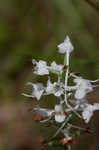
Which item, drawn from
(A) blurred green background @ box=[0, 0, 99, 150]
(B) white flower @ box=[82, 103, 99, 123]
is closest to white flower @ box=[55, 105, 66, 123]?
(B) white flower @ box=[82, 103, 99, 123]

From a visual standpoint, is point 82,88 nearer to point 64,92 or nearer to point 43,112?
point 64,92

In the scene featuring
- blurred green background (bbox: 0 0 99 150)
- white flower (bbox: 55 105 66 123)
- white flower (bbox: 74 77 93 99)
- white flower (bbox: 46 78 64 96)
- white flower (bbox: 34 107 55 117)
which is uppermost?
white flower (bbox: 74 77 93 99)

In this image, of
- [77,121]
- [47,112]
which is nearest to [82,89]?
[47,112]

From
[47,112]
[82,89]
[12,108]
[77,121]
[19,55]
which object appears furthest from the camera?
[12,108]

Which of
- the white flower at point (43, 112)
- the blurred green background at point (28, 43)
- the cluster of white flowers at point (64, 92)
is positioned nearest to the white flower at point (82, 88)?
the cluster of white flowers at point (64, 92)

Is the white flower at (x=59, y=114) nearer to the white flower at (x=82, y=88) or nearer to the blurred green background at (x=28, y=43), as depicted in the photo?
the white flower at (x=82, y=88)

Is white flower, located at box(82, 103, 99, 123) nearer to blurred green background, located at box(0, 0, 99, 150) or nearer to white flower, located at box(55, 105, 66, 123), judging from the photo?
white flower, located at box(55, 105, 66, 123)

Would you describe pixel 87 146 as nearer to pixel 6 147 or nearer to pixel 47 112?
pixel 6 147

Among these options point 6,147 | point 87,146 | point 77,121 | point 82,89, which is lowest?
point 6,147
